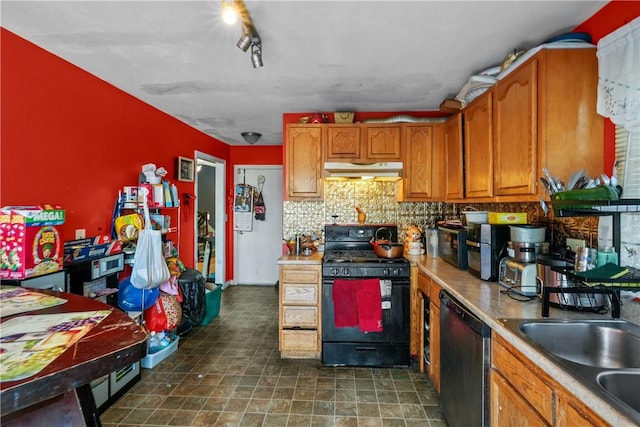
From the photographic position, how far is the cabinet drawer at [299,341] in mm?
2811

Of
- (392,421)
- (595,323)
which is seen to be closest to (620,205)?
(595,323)

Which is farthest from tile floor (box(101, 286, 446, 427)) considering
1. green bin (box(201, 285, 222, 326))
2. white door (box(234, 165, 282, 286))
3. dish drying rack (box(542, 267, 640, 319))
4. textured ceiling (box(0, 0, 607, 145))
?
textured ceiling (box(0, 0, 607, 145))

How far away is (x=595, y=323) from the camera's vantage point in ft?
4.45

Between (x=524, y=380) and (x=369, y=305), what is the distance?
1.49 metres

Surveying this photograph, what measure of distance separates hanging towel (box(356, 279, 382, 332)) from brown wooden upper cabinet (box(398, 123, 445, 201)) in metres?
1.04

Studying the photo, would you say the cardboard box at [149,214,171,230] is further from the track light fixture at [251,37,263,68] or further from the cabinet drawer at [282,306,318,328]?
the track light fixture at [251,37,263,68]

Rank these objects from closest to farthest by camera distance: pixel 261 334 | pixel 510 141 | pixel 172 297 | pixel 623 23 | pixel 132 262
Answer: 1. pixel 623 23
2. pixel 510 141
3. pixel 132 262
4. pixel 172 297
5. pixel 261 334

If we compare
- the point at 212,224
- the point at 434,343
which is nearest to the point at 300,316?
the point at 434,343

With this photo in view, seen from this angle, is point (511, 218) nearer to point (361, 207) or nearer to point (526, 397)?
point (526, 397)

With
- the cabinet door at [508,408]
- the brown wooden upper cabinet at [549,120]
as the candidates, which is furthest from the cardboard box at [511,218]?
the cabinet door at [508,408]

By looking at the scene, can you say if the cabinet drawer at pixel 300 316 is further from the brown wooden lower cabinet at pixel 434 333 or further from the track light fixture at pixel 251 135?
the track light fixture at pixel 251 135

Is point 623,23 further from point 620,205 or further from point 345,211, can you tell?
point 345,211

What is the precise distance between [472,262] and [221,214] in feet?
12.6

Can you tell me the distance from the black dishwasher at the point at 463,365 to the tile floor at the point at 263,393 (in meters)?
0.32
